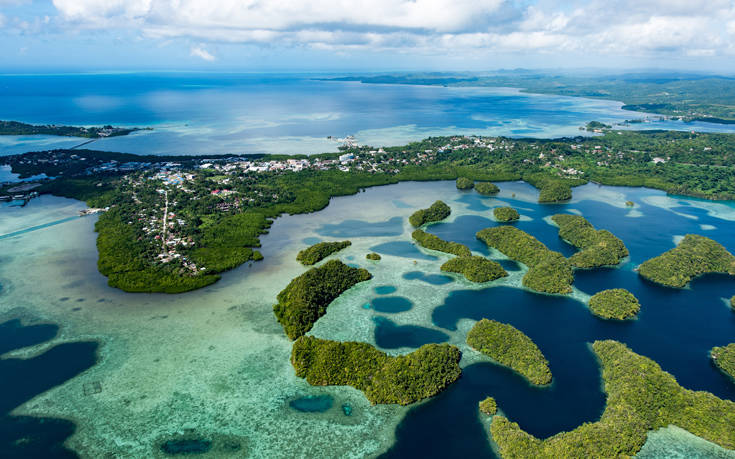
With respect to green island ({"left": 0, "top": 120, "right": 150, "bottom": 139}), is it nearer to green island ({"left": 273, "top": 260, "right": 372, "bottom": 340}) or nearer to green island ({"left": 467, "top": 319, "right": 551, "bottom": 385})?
green island ({"left": 273, "top": 260, "right": 372, "bottom": 340})

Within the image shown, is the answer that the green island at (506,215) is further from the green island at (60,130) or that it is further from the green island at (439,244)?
the green island at (60,130)

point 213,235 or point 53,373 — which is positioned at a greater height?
point 213,235

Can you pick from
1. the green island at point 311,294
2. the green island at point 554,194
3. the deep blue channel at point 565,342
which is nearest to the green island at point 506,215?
the deep blue channel at point 565,342

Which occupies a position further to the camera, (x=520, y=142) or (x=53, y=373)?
(x=520, y=142)

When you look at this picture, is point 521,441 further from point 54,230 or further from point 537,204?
point 54,230

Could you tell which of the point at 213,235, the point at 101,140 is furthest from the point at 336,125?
the point at 213,235
